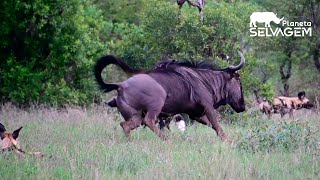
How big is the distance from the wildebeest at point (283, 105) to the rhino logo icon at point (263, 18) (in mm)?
2309

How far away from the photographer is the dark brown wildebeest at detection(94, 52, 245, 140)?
11836 mm

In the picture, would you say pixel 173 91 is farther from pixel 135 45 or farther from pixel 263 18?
pixel 263 18

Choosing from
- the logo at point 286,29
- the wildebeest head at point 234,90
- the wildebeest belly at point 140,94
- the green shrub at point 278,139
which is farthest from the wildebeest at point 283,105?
the green shrub at point 278,139

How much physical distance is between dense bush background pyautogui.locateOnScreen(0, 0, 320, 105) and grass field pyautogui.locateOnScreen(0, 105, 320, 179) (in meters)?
4.40

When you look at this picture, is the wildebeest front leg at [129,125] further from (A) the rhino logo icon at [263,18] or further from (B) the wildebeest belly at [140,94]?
(A) the rhino logo icon at [263,18]

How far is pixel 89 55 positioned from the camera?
22.2m

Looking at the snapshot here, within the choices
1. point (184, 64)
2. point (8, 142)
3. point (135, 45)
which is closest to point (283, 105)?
point (135, 45)

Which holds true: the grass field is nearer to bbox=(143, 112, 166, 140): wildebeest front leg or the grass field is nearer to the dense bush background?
bbox=(143, 112, 166, 140): wildebeest front leg

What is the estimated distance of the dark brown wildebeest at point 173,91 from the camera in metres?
11.8

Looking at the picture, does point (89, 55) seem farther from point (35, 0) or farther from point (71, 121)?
point (71, 121)

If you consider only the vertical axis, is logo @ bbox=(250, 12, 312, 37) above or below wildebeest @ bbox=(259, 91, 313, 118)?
above

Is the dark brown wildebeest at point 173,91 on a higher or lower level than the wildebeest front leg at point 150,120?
higher

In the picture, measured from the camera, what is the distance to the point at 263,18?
22.0 m

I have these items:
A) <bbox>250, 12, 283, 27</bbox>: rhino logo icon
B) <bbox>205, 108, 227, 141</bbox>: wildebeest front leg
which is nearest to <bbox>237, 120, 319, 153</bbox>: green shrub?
<bbox>205, 108, 227, 141</bbox>: wildebeest front leg
